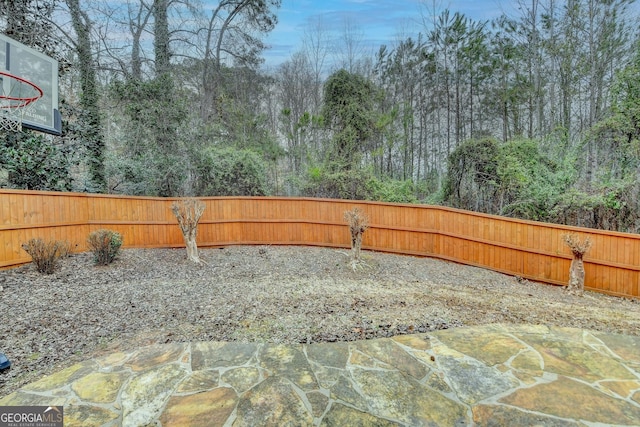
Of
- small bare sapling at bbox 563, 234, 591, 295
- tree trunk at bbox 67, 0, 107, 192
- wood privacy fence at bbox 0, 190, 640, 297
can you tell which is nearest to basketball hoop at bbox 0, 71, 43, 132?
wood privacy fence at bbox 0, 190, 640, 297

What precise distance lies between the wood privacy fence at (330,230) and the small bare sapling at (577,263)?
27cm

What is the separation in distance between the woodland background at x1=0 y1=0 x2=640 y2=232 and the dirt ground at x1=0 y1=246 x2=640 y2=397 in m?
2.69

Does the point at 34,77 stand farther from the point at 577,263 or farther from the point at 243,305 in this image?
the point at 577,263

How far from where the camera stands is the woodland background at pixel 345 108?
708 centimetres

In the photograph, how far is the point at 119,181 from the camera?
26.7ft

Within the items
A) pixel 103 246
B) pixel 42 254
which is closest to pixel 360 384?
pixel 103 246

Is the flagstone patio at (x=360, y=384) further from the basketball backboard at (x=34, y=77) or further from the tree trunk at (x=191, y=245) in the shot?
the basketball backboard at (x=34, y=77)

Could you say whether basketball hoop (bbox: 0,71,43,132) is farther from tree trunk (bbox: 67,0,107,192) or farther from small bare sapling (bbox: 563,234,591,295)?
small bare sapling (bbox: 563,234,591,295)

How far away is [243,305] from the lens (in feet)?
12.5

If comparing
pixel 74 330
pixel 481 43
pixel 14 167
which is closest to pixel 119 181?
pixel 14 167

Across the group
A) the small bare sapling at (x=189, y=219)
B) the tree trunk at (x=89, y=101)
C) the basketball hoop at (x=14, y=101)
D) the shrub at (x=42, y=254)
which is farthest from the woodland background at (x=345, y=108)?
the shrub at (x=42, y=254)

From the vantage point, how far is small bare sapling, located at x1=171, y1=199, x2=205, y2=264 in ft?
19.7

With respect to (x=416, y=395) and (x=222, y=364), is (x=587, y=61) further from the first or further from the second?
(x=222, y=364)

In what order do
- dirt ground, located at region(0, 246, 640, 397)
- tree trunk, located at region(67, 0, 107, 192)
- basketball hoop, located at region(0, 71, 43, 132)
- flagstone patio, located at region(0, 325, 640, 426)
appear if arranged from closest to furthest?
flagstone patio, located at region(0, 325, 640, 426) < dirt ground, located at region(0, 246, 640, 397) < basketball hoop, located at region(0, 71, 43, 132) < tree trunk, located at region(67, 0, 107, 192)
